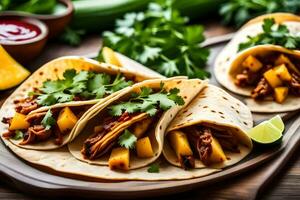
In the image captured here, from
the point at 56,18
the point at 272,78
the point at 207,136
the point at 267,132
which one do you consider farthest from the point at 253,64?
the point at 56,18

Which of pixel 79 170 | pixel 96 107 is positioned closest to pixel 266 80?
pixel 96 107

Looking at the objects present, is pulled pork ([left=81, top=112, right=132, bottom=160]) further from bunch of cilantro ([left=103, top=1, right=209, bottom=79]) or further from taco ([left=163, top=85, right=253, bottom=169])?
bunch of cilantro ([left=103, top=1, right=209, bottom=79])

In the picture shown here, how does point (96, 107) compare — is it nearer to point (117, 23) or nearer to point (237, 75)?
point (237, 75)

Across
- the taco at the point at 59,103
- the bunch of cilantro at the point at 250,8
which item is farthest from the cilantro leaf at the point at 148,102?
the bunch of cilantro at the point at 250,8

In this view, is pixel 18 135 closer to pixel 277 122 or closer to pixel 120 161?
pixel 120 161

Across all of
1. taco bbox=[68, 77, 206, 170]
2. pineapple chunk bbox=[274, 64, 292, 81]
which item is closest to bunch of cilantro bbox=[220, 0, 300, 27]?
pineapple chunk bbox=[274, 64, 292, 81]

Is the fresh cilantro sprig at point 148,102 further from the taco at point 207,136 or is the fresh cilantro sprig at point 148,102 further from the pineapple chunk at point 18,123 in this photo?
the pineapple chunk at point 18,123

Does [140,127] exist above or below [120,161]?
above
